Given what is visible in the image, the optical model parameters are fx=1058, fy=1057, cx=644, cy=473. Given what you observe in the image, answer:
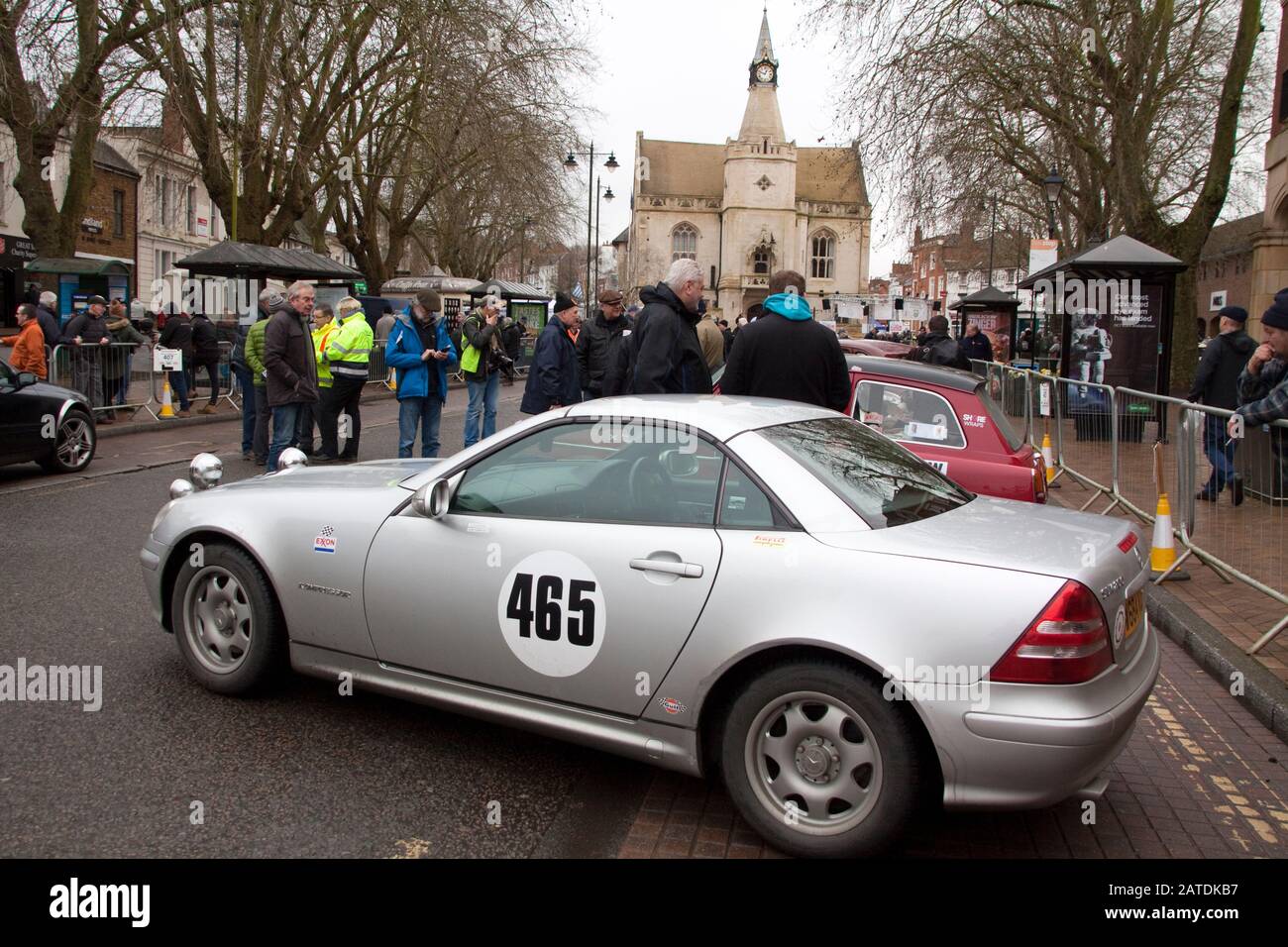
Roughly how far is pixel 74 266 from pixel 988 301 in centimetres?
2357

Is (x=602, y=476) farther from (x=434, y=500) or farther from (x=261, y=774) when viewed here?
(x=261, y=774)

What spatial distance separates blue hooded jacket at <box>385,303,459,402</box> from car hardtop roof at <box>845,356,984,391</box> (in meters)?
4.85

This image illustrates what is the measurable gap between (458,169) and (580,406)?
1305 inches

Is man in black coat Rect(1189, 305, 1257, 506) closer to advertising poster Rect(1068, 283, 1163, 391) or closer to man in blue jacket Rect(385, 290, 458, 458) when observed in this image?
advertising poster Rect(1068, 283, 1163, 391)

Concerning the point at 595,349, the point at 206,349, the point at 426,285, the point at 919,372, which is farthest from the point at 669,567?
the point at 426,285

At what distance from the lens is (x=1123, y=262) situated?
15164 millimetres

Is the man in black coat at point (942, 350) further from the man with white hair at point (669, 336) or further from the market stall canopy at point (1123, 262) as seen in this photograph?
the man with white hair at point (669, 336)

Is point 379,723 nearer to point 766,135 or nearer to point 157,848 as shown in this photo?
point 157,848

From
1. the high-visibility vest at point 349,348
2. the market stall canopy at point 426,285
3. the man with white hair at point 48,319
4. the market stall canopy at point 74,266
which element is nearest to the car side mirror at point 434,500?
the high-visibility vest at point 349,348

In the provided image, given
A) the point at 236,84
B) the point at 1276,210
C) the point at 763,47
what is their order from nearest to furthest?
the point at 236,84
the point at 1276,210
the point at 763,47

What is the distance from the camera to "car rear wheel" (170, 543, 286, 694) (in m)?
4.51

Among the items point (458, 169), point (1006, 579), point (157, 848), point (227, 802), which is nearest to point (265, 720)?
point (227, 802)

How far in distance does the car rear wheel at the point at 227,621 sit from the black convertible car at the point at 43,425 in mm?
7181
